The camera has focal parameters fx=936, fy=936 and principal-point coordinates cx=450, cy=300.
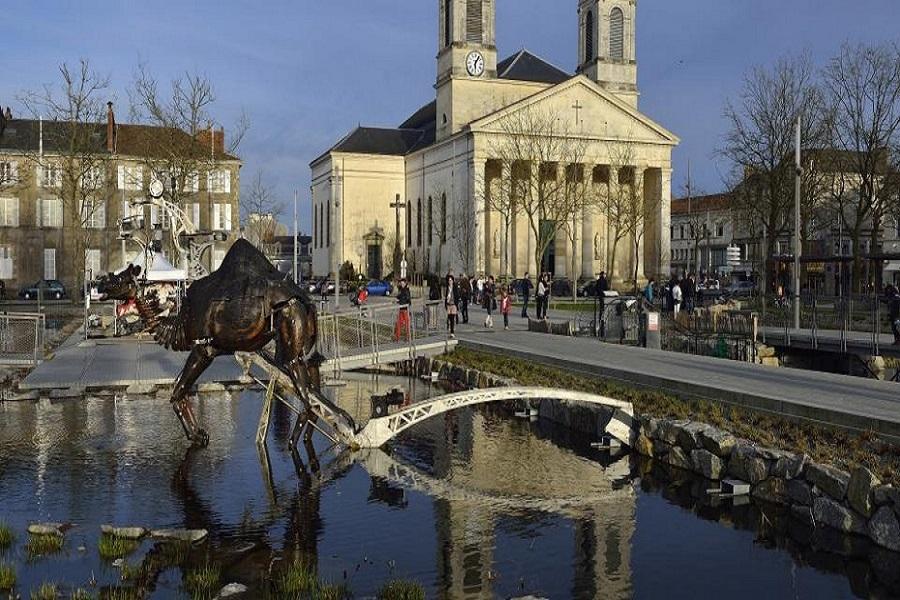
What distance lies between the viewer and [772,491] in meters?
11.8

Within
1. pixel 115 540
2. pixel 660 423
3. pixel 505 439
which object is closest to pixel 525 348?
pixel 505 439

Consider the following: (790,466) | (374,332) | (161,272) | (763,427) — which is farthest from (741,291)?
(790,466)

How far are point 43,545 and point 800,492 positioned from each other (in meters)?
8.49

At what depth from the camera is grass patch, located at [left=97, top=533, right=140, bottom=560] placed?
9047 mm

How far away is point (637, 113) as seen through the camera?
79562 mm

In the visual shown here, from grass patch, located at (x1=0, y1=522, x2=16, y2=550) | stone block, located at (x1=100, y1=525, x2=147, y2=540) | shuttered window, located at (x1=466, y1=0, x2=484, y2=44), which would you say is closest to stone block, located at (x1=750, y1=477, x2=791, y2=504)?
stone block, located at (x1=100, y1=525, x2=147, y2=540)

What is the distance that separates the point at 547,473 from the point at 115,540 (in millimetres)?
6219

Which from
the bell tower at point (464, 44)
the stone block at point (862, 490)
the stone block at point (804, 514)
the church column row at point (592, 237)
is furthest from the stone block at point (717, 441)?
the bell tower at point (464, 44)

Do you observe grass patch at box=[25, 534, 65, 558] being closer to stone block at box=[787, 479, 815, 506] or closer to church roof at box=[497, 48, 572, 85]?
stone block at box=[787, 479, 815, 506]

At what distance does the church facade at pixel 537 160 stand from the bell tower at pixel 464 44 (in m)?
0.09

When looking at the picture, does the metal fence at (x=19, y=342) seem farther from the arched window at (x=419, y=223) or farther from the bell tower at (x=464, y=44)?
the arched window at (x=419, y=223)

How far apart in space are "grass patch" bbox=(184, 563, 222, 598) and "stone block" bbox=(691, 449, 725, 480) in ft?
23.5

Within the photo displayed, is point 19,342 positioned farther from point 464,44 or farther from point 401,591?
point 464,44

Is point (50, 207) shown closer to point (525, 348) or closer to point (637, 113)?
point (637, 113)
